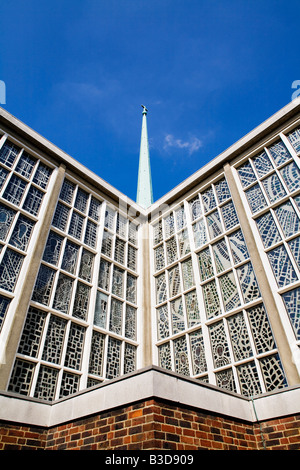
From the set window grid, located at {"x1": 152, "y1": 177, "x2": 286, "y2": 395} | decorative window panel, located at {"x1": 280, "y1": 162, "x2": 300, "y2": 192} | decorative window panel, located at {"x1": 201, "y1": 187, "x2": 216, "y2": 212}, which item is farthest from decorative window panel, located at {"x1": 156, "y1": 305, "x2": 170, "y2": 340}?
decorative window panel, located at {"x1": 280, "y1": 162, "x2": 300, "y2": 192}

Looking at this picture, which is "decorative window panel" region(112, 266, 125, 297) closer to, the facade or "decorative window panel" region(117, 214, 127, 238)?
the facade

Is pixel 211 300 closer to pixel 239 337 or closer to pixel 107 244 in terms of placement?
pixel 239 337

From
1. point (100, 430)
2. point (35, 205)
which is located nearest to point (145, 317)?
point (35, 205)

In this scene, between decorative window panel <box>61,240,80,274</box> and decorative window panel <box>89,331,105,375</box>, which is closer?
decorative window panel <box>89,331,105,375</box>

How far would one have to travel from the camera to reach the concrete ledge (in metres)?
3.44

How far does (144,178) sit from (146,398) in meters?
15.3

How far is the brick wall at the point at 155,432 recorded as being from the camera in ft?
10.3

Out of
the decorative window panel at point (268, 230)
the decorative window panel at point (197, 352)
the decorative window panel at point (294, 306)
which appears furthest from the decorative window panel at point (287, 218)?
the decorative window panel at point (197, 352)

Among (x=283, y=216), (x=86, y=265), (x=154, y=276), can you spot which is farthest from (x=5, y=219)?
(x=283, y=216)

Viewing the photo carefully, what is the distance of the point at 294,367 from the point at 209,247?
331cm

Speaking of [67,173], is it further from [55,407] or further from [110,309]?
[55,407]

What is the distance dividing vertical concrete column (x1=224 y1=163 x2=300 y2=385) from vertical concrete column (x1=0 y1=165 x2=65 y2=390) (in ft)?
13.5

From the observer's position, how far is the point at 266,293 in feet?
20.8

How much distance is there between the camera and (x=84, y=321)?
713 centimetres
